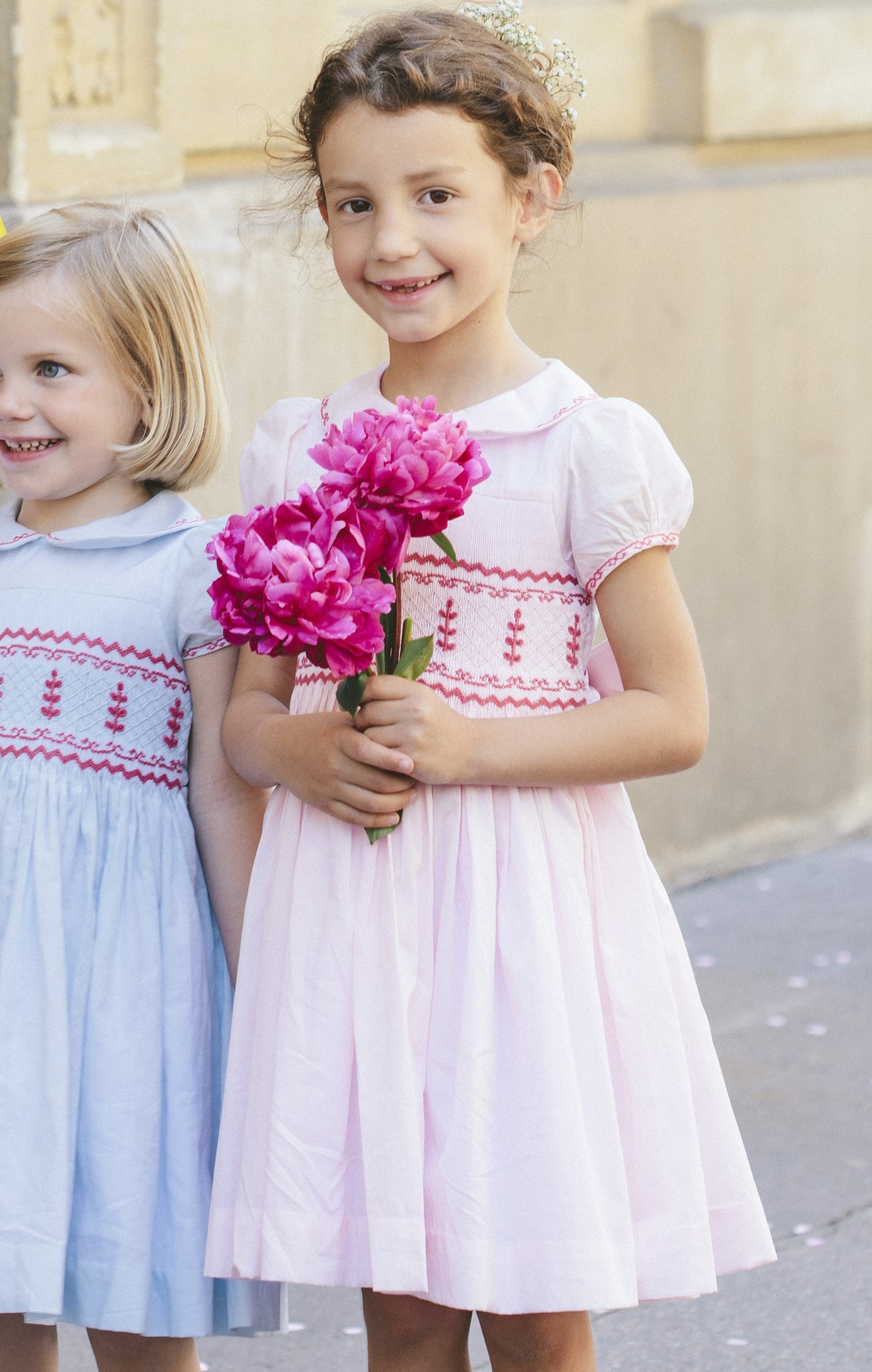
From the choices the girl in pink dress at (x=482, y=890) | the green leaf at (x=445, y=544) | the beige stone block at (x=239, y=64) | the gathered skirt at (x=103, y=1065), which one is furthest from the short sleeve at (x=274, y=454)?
the beige stone block at (x=239, y=64)

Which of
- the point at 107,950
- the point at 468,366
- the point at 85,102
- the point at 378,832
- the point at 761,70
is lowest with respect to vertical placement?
the point at 107,950

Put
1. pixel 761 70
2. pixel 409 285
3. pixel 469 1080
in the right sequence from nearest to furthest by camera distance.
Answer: pixel 469 1080, pixel 409 285, pixel 761 70

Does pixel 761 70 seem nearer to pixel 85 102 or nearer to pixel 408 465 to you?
pixel 85 102

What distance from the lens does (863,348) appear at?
5.84 meters

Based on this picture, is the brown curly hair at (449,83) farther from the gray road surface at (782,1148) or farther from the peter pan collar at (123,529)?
the gray road surface at (782,1148)

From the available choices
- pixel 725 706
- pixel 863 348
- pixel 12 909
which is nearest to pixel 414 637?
pixel 12 909

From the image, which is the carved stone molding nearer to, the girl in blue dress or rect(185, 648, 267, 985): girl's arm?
the girl in blue dress

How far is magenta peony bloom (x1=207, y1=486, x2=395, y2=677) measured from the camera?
1854 millimetres

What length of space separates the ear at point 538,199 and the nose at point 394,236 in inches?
7.9

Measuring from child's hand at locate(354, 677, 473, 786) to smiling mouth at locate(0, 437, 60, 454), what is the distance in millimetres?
598

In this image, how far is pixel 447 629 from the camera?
7.08 ft

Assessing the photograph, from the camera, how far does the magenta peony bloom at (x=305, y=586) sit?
1.85 m

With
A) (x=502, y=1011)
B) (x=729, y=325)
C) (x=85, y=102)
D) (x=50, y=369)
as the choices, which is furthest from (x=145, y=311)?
(x=729, y=325)

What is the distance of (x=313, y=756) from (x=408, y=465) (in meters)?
0.40
